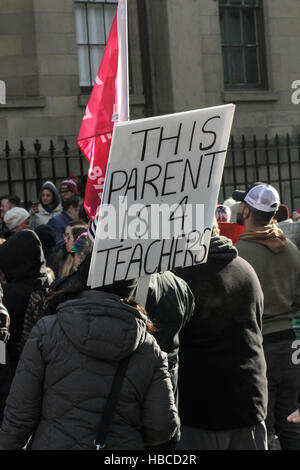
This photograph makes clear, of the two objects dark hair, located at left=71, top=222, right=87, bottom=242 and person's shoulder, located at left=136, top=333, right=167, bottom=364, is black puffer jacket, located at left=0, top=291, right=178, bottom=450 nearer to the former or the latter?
person's shoulder, located at left=136, top=333, right=167, bottom=364

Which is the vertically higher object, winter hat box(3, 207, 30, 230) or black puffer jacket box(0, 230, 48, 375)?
winter hat box(3, 207, 30, 230)

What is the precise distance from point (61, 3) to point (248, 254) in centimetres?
851

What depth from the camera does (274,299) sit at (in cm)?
577

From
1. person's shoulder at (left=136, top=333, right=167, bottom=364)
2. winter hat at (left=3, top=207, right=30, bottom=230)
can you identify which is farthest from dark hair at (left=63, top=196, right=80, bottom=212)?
person's shoulder at (left=136, top=333, right=167, bottom=364)

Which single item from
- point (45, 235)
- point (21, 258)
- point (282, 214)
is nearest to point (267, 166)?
point (282, 214)

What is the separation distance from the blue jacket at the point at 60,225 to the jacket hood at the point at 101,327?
19.3 ft

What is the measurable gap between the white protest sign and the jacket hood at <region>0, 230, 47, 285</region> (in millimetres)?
1789

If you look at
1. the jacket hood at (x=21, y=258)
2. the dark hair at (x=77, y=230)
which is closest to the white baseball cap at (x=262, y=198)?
the jacket hood at (x=21, y=258)

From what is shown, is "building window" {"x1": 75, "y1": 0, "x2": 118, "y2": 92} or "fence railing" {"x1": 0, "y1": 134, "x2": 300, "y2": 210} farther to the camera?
"building window" {"x1": 75, "y1": 0, "x2": 118, "y2": 92}

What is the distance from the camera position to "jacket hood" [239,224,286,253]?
5.75 meters

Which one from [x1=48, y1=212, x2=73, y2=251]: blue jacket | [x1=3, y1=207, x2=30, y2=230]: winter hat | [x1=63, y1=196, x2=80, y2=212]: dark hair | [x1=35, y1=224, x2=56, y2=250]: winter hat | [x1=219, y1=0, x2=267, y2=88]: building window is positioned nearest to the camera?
[x1=3, y1=207, x2=30, y2=230]: winter hat

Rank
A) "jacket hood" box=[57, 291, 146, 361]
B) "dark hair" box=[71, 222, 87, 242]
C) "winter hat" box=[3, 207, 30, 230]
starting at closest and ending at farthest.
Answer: "jacket hood" box=[57, 291, 146, 361]
"dark hair" box=[71, 222, 87, 242]
"winter hat" box=[3, 207, 30, 230]

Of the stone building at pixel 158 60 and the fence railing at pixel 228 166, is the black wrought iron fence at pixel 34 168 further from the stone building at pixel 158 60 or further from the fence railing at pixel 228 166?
the stone building at pixel 158 60

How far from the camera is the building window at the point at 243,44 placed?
15352 mm
